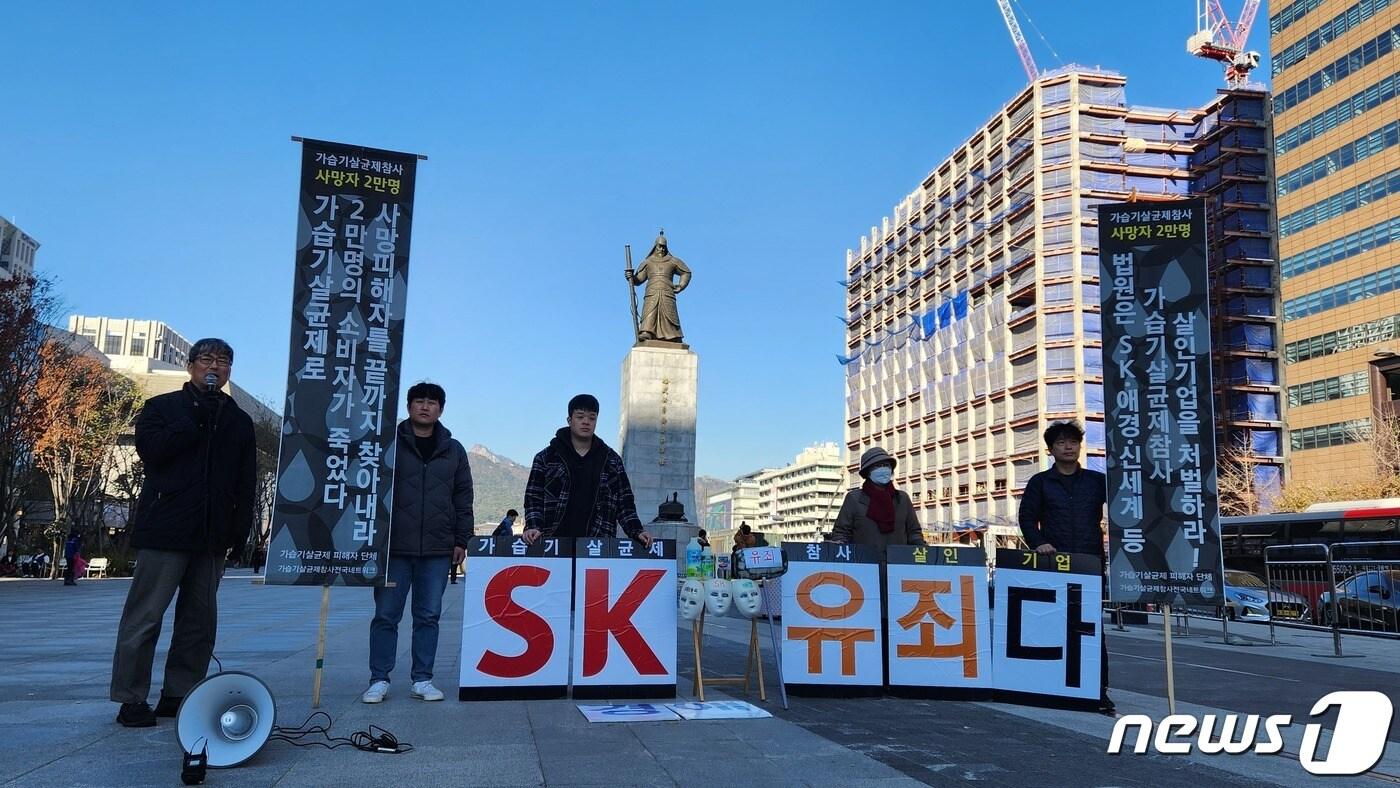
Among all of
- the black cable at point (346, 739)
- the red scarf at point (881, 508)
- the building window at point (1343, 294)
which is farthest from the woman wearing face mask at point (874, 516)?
the building window at point (1343, 294)

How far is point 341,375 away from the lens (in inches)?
252

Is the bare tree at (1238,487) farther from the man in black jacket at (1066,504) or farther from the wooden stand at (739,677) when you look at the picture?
the wooden stand at (739,677)

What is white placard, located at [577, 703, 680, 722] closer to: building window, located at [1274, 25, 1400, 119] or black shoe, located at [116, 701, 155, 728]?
black shoe, located at [116, 701, 155, 728]

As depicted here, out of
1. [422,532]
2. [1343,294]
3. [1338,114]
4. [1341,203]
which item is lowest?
[422,532]

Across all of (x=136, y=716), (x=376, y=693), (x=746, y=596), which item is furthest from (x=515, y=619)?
(x=136, y=716)

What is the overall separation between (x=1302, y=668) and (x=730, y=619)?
8.15 meters

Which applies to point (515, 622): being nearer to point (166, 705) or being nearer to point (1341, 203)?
point (166, 705)

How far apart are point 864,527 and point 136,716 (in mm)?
5047

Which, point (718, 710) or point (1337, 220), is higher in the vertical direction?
point (1337, 220)

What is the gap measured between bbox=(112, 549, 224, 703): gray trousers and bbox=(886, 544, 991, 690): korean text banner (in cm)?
445

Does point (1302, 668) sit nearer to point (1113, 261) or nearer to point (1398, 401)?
point (1113, 261)

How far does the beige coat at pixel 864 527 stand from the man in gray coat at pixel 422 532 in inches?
115

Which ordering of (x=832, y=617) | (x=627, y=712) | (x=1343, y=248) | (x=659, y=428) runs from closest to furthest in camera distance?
(x=627, y=712) → (x=832, y=617) → (x=659, y=428) → (x=1343, y=248)

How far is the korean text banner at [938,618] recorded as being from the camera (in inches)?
269
